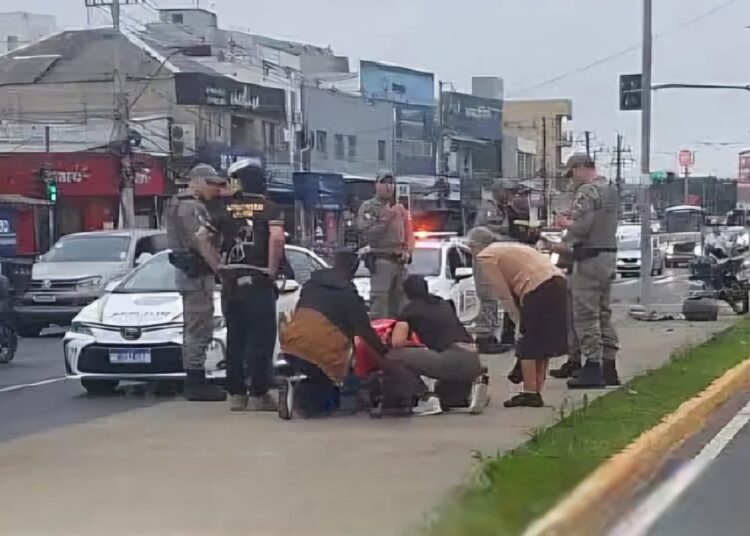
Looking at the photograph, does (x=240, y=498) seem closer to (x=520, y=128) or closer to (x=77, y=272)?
(x=77, y=272)

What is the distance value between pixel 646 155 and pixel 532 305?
1409 cm

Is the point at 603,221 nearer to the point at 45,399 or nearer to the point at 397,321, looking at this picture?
the point at 397,321

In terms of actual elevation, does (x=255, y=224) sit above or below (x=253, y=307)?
above

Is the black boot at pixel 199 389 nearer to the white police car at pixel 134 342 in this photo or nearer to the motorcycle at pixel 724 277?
the white police car at pixel 134 342

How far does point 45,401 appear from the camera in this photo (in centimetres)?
1365

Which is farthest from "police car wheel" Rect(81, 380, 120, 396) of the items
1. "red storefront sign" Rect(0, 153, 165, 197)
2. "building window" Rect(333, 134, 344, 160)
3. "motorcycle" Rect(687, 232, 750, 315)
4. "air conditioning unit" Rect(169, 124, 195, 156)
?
"building window" Rect(333, 134, 344, 160)

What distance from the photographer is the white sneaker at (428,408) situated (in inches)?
461

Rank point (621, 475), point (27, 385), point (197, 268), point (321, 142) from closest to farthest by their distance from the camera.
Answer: point (621, 475), point (197, 268), point (27, 385), point (321, 142)

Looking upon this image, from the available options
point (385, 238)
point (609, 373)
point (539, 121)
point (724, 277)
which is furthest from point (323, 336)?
point (539, 121)

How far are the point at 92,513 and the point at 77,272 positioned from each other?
16.1m

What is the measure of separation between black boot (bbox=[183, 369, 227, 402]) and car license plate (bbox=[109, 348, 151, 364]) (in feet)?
1.85

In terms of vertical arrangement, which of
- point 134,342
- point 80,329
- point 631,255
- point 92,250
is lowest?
point 631,255

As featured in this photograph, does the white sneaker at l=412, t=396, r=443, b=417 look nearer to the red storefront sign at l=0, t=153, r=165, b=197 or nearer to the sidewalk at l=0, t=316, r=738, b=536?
the sidewalk at l=0, t=316, r=738, b=536

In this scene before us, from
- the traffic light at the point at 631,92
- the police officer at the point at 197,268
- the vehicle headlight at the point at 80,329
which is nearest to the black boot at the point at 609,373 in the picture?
the police officer at the point at 197,268
